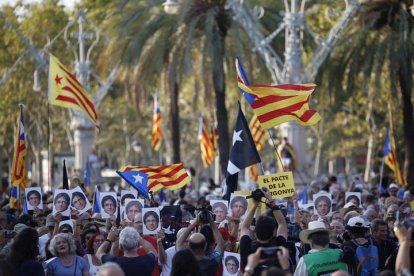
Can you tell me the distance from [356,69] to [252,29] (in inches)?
108

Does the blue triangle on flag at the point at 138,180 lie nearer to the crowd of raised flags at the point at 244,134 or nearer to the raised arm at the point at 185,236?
the crowd of raised flags at the point at 244,134

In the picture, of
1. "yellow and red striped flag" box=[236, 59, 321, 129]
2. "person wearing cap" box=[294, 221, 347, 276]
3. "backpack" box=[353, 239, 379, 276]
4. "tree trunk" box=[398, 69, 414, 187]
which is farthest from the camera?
"tree trunk" box=[398, 69, 414, 187]

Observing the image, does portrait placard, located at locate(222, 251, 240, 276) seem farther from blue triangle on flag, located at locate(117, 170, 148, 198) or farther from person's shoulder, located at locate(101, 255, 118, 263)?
blue triangle on flag, located at locate(117, 170, 148, 198)

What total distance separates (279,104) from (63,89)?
661 cm

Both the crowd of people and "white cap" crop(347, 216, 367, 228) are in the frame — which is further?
"white cap" crop(347, 216, 367, 228)

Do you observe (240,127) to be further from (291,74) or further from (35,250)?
(291,74)

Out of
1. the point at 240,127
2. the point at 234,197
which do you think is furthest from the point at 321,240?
the point at 240,127

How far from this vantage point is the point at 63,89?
2114 cm

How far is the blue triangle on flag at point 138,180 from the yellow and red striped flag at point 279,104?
69.7 inches

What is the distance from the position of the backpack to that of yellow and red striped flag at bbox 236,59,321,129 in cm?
449

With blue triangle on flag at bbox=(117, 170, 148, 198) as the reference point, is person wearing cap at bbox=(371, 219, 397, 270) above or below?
below

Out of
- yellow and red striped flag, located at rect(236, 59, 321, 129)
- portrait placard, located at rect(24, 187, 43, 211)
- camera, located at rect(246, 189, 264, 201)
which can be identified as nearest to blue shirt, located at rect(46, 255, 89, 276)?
camera, located at rect(246, 189, 264, 201)

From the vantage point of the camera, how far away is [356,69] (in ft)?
91.2

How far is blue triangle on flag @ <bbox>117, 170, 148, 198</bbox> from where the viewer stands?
15.0m
